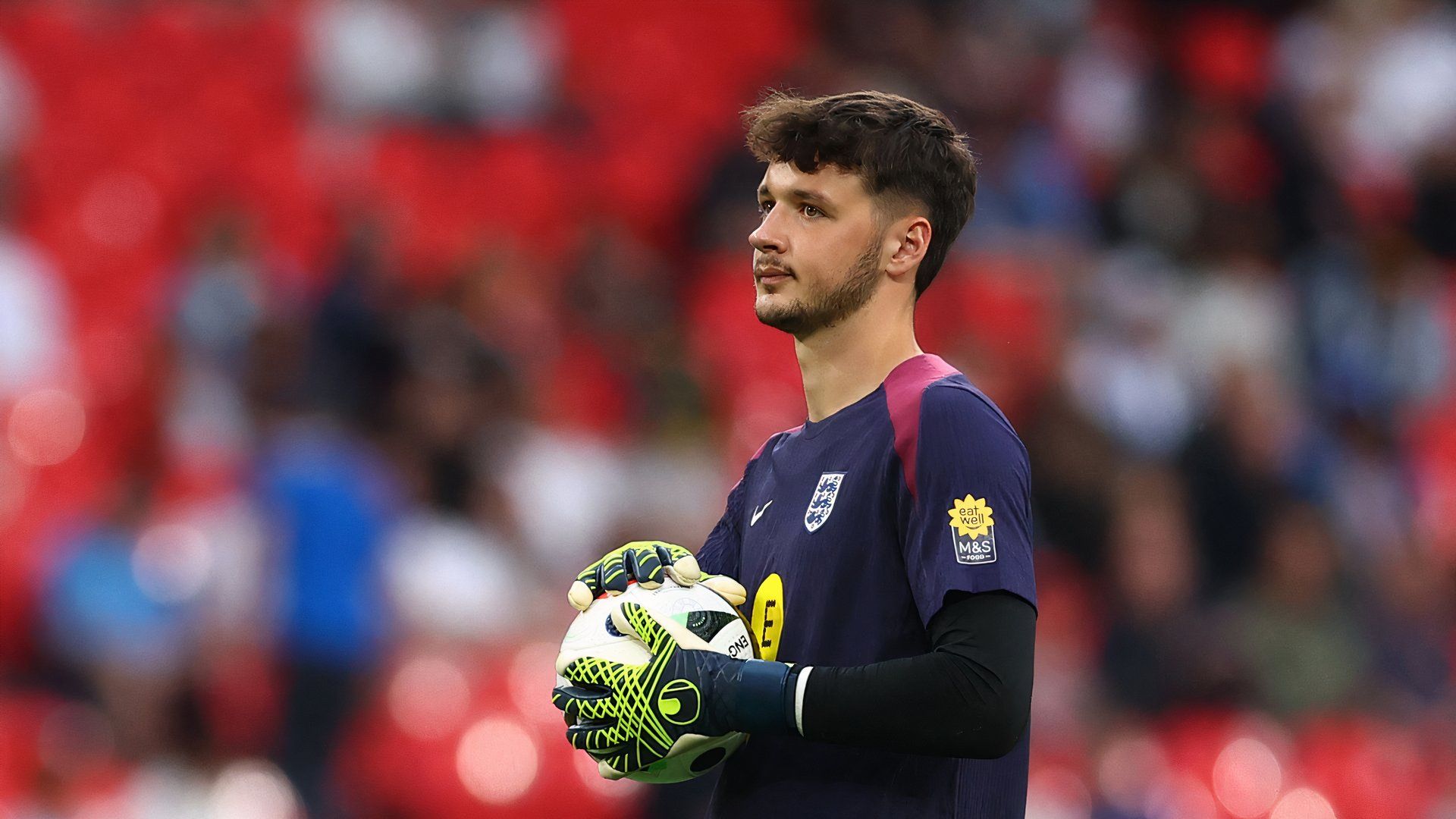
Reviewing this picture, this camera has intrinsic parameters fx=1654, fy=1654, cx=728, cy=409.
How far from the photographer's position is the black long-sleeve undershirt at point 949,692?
2516 millimetres

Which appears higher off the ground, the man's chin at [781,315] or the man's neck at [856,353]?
the man's chin at [781,315]

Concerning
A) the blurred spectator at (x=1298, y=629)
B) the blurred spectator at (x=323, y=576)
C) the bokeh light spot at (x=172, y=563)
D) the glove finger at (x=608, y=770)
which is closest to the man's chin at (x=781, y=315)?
the glove finger at (x=608, y=770)

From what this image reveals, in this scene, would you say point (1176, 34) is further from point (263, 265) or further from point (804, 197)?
point (804, 197)

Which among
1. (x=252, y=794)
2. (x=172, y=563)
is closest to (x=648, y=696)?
(x=252, y=794)

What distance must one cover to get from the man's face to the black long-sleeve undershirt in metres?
0.63

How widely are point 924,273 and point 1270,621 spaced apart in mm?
4983

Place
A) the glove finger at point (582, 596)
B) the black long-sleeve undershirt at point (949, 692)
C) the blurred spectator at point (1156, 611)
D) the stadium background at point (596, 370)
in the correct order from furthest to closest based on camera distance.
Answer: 1. the blurred spectator at point (1156, 611)
2. the stadium background at point (596, 370)
3. the glove finger at point (582, 596)
4. the black long-sleeve undershirt at point (949, 692)

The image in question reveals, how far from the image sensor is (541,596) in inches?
281

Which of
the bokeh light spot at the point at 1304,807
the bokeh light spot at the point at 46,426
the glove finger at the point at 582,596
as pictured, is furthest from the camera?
the bokeh light spot at the point at 46,426

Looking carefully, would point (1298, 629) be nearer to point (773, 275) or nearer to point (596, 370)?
point (596, 370)

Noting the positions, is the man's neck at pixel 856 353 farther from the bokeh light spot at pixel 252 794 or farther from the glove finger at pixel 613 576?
the bokeh light spot at pixel 252 794

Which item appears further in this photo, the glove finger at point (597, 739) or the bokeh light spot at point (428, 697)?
the bokeh light spot at point (428, 697)

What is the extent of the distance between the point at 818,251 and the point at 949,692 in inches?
32.9

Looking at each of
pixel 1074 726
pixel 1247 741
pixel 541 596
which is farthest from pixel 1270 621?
pixel 541 596
